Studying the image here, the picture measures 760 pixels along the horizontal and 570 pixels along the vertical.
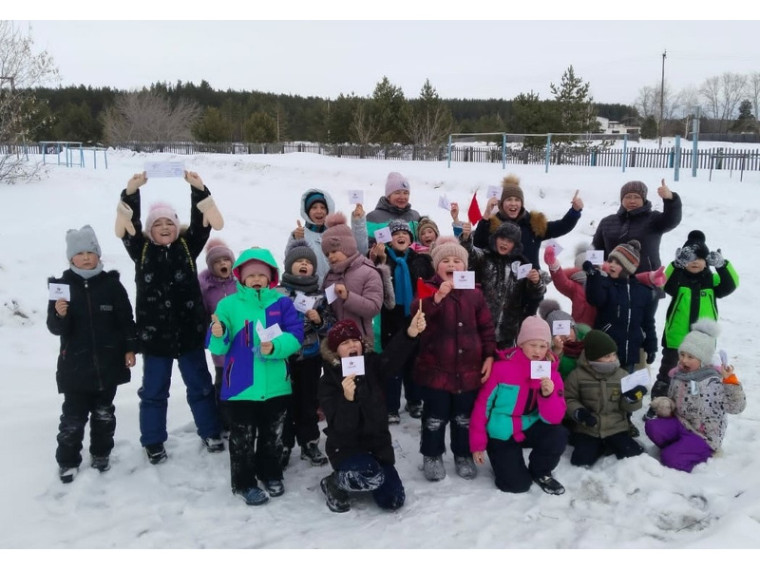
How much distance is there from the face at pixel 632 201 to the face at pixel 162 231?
3.80m

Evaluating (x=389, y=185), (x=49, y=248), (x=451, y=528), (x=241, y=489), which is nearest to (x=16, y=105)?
(x=49, y=248)

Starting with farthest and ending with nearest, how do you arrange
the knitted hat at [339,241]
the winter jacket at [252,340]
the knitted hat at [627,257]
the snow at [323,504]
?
the knitted hat at [627,257] → the knitted hat at [339,241] → the winter jacket at [252,340] → the snow at [323,504]

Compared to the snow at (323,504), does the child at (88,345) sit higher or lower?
higher

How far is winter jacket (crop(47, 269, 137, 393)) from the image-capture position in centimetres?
398

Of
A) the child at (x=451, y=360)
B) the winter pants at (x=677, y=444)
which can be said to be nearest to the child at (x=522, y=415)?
the child at (x=451, y=360)

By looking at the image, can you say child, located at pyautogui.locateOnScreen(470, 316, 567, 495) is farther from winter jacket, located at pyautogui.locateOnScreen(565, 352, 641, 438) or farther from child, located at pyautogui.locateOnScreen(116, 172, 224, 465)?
child, located at pyautogui.locateOnScreen(116, 172, 224, 465)

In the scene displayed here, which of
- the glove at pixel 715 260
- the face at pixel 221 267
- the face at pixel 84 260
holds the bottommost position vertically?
the face at pixel 221 267

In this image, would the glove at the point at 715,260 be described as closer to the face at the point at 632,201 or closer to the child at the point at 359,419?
the face at the point at 632,201

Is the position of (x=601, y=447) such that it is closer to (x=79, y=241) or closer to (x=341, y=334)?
(x=341, y=334)

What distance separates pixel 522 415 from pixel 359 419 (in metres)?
1.19

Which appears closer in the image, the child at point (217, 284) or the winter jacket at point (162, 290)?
the winter jacket at point (162, 290)

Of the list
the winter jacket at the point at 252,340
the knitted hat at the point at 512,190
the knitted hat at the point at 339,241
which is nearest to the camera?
the winter jacket at the point at 252,340

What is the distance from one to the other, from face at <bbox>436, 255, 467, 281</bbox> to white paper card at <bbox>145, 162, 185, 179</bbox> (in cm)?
194

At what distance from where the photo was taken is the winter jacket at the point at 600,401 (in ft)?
14.0
